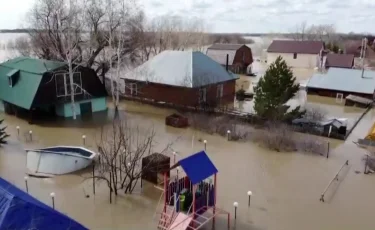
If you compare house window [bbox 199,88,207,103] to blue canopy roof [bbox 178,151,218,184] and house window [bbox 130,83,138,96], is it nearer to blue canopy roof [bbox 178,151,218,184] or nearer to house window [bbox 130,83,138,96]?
house window [bbox 130,83,138,96]

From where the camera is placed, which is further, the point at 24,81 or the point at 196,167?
the point at 24,81

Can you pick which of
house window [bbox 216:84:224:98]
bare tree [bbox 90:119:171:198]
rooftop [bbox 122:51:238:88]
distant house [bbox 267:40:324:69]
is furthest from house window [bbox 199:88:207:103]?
distant house [bbox 267:40:324:69]

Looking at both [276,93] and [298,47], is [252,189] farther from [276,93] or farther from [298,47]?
[298,47]

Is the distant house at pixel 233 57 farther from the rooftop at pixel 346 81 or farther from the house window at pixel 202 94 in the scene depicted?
the house window at pixel 202 94

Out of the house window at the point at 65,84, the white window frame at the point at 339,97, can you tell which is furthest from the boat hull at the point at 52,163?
the white window frame at the point at 339,97

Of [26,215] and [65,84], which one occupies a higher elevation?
[65,84]

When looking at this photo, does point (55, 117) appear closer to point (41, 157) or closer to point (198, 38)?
point (41, 157)


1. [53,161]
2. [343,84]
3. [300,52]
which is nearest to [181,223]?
[53,161]

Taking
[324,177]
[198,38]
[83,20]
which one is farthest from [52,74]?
[198,38]

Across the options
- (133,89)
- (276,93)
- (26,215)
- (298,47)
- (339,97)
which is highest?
(298,47)
